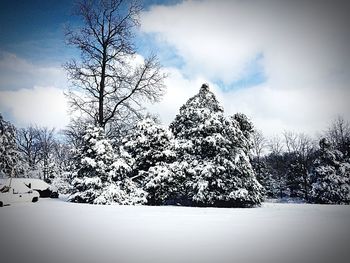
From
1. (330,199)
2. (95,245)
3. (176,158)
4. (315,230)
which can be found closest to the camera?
(95,245)

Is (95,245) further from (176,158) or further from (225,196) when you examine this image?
(225,196)

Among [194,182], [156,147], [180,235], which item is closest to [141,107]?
[156,147]

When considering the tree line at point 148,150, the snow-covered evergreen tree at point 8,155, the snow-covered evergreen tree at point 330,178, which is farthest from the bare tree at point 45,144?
the snow-covered evergreen tree at point 330,178

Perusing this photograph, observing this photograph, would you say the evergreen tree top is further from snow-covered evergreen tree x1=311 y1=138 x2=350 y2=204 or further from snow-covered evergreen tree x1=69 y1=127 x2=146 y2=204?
snow-covered evergreen tree x1=311 y1=138 x2=350 y2=204

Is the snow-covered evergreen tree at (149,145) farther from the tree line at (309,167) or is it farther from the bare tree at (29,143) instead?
the bare tree at (29,143)

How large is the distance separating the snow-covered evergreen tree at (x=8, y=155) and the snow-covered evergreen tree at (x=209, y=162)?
26636 mm

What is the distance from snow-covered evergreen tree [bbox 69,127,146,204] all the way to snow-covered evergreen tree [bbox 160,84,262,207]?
212 centimetres

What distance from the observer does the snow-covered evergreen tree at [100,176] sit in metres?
15.2

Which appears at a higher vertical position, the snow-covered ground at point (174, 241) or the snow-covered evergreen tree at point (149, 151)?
the snow-covered evergreen tree at point (149, 151)

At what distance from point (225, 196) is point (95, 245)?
13723 millimetres

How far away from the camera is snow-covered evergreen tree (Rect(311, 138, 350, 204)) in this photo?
25.2m

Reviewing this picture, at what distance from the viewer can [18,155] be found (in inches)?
1555

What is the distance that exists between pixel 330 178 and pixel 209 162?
593 inches

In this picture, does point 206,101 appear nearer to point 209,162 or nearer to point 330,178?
point 209,162
